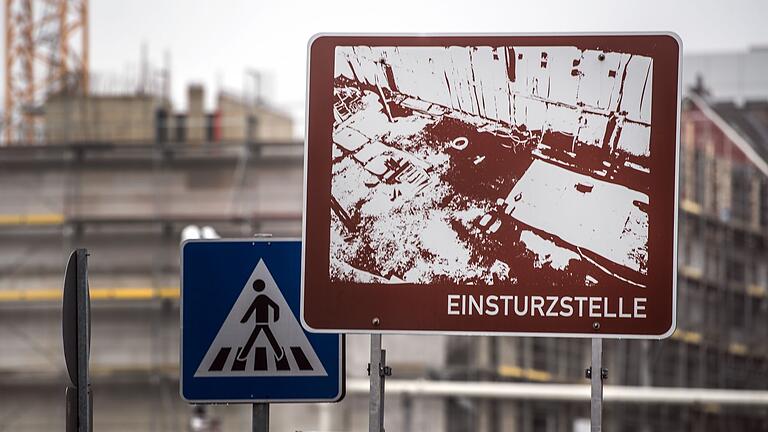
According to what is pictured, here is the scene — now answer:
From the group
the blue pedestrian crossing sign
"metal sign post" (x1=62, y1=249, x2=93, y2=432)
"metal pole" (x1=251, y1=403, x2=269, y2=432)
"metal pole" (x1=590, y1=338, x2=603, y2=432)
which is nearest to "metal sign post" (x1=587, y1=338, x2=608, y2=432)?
"metal pole" (x1=590, y1=338, x2=603, y2=432)

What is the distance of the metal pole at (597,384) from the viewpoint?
3.17 m

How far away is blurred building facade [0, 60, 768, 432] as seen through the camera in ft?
78.7

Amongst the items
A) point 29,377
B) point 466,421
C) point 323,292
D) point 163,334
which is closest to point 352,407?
point 466,421

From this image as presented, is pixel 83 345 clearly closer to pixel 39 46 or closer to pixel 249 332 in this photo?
pixel 249 332

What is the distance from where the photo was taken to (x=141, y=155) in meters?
27.8

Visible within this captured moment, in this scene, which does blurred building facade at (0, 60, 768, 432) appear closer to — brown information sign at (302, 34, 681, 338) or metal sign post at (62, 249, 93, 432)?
metal sign post at (62, 249, 93, 432)

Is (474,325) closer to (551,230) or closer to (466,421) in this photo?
(551,230)

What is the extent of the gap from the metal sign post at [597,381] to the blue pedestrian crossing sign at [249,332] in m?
0.79

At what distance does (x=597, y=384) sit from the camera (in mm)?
3186

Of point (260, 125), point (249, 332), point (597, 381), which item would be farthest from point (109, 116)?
point (597, 381)

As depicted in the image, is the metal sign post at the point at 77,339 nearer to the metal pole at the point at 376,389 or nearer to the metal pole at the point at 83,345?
the metal pole at the point at 83,345

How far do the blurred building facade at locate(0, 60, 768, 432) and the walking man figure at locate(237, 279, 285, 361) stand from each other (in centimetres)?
Result: 2029

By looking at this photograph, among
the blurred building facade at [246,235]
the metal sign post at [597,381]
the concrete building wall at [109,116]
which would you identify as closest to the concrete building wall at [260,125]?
the blurred building facade at [246,235]

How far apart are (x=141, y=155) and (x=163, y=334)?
3.26m
